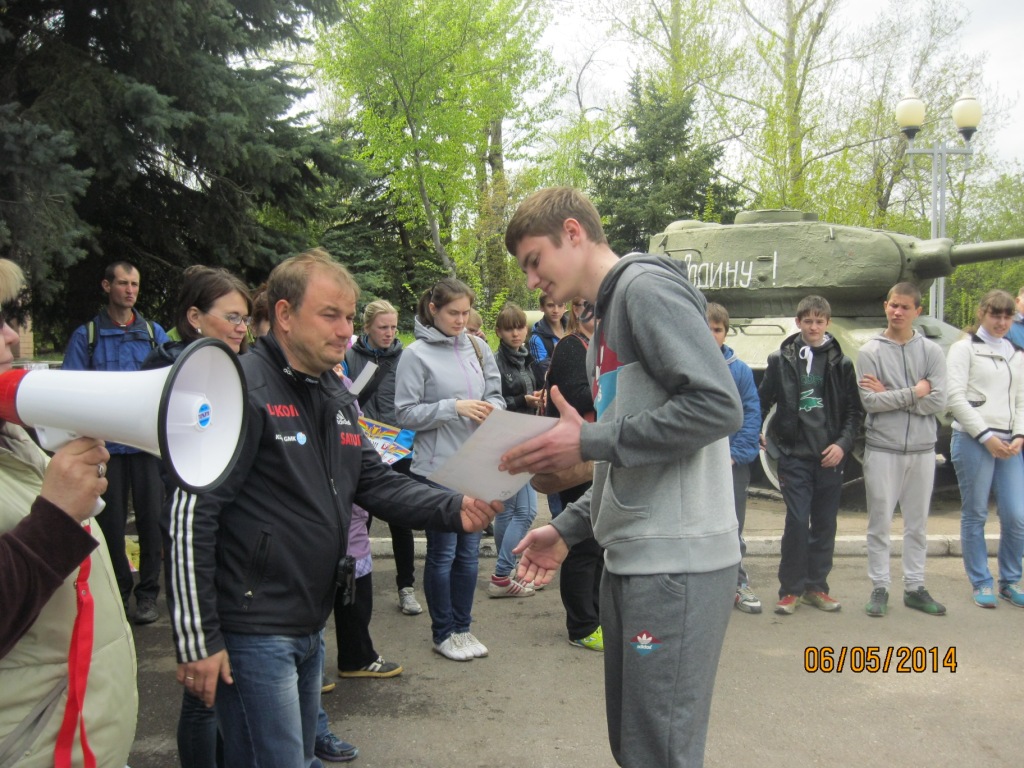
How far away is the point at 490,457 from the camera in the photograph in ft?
7.48

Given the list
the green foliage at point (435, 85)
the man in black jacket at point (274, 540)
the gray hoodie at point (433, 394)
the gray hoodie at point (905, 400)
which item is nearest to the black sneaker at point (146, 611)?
the gray hoodie at point (433, 394)

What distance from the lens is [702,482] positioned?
217 centimetres

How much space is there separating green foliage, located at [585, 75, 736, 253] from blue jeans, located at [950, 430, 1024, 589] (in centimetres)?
1671

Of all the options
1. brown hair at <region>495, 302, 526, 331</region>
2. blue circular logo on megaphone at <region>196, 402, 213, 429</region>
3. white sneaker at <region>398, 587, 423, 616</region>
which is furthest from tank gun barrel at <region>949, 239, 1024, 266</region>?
blue circular logo on megaphone at <region>196, 402, 213, 429</region>

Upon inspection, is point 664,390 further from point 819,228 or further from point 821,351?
point 819,228

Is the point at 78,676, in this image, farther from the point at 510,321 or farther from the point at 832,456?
the point at 510,321

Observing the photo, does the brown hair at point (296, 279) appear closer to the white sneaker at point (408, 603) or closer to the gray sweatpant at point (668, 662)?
the gray sweatpant at point (668, 662)

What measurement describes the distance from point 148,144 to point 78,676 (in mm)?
6476

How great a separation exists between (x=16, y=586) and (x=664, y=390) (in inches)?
56.6

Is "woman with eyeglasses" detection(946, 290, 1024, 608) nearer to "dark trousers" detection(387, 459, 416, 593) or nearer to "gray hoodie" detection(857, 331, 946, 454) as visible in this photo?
"gray hoodie" detection(857, 331, 946, 454)

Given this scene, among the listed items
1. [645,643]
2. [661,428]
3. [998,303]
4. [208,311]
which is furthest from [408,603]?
[998,303]

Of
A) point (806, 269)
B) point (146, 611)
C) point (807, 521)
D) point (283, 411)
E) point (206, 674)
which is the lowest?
point (146, 611)

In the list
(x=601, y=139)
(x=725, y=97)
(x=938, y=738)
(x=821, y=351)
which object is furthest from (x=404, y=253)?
(x=938, y=738)

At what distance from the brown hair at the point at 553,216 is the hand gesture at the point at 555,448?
17.8 inches
